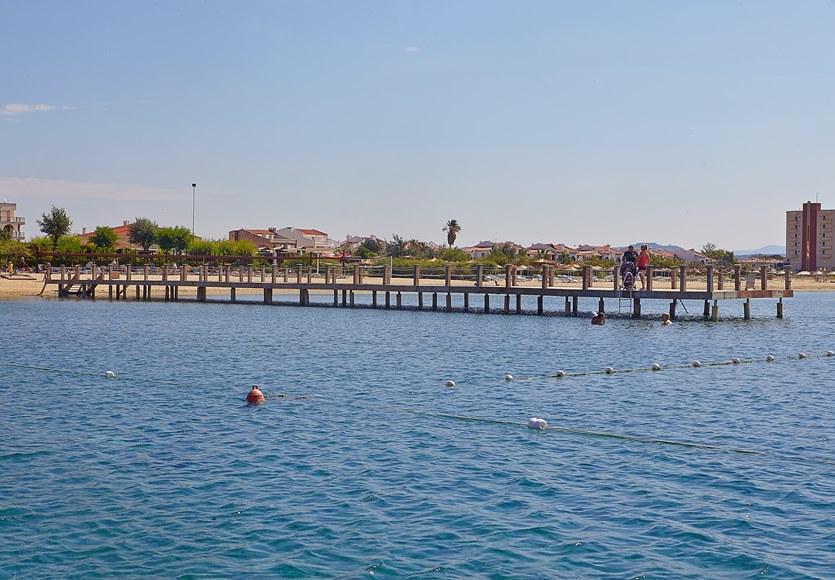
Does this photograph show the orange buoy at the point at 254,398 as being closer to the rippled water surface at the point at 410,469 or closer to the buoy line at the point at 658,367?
the rippled water surface at the point at 410,469

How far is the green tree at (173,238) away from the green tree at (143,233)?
5.50 feet

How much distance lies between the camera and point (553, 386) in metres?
23.7

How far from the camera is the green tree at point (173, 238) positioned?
136 m

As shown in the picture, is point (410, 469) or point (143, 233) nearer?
point (410, 469)

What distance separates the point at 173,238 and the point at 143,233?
831 cm

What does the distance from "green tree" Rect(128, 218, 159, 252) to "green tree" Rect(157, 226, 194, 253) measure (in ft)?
5.50

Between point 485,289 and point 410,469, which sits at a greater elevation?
point 485,289

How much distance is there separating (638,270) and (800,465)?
99.1ft

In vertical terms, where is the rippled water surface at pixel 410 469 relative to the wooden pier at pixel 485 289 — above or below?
below

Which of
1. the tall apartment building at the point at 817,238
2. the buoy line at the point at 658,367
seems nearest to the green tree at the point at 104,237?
the buoy line at the point at 658,367

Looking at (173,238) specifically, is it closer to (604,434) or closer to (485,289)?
(485,289)

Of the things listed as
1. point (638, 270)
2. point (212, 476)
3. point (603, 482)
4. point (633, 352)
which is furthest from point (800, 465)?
point (638, 270)

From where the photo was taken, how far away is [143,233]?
14262cm

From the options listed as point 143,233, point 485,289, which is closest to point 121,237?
point 143,233
